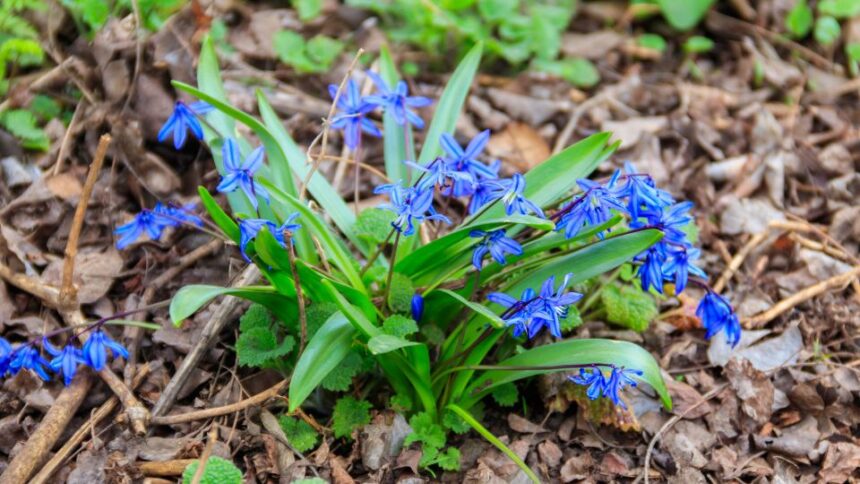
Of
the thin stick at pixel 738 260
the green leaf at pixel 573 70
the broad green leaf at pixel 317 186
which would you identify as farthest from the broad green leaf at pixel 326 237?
the green leaf at pixel 573 70

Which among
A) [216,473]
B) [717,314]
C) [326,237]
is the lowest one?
[717,314]

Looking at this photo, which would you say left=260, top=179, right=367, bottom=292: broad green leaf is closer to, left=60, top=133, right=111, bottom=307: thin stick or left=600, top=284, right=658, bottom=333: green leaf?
left=60, top=133, right=111, bottom=307: thin stick

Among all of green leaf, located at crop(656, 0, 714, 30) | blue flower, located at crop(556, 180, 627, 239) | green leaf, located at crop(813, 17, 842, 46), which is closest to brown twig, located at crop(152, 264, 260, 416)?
blue flower, located at crop(556, 180, 627, 239)

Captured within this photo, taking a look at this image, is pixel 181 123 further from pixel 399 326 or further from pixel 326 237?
pixel 399 326

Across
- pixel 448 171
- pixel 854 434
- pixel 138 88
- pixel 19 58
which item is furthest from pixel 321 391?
pixel 19 58

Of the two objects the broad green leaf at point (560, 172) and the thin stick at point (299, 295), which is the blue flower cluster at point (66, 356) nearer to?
the thin stick at point (299, 295)

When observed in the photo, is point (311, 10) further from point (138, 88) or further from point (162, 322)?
point (162, 322)

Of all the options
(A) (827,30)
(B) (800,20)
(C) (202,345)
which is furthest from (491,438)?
(B) (800,20)
